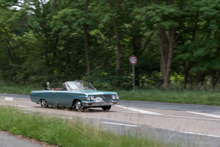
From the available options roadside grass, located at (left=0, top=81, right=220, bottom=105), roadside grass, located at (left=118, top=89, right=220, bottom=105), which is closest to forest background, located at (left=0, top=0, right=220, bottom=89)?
roadside grass, located at (left=0, top=81, right=220, bottom=105)

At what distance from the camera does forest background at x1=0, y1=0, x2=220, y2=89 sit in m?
21.5

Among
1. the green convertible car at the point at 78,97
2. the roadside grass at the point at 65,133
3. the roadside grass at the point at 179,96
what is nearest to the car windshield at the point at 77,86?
the green convertible car at the point at 78,97

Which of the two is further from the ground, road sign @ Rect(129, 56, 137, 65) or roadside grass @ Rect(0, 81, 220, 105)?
road sign @ Rect(129, 56, 137, 65)

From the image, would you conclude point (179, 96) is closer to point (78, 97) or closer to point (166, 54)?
point (166, 54)

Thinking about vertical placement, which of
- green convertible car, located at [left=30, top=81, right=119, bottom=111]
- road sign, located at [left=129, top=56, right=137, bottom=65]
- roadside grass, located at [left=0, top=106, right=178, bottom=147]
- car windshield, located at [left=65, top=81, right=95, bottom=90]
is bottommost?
roadside grass, located at [left=0, top=106, right=178, bottom=147]

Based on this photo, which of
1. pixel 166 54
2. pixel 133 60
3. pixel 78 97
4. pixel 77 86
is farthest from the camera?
pixel 166 54

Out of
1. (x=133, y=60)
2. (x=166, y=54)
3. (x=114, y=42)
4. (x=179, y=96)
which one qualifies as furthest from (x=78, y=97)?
(x=114, y=42)

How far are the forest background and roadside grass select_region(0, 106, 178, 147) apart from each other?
13589mm

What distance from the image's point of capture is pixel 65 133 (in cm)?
692

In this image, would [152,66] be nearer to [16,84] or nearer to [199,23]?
[199,23]

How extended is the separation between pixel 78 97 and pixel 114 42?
45.8ft

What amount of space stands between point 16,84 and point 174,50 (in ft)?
64.4

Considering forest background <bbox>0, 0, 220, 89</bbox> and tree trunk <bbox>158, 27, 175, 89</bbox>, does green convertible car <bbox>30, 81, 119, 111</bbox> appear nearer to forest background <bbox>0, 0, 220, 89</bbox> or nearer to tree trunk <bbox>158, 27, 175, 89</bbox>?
forest background <bbox>0, 0, 220, 89</bbox>

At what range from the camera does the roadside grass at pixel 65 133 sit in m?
5.92
